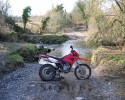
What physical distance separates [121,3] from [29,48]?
26.0ft

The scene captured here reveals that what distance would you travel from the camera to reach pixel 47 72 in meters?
12.3

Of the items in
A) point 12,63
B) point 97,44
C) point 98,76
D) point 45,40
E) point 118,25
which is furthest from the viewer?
point 45,40

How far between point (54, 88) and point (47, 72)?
164 cm

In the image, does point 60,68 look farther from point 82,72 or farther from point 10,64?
point 10,64

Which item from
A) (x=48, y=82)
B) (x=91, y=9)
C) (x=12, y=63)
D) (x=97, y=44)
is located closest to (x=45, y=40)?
(x=97, y=44)

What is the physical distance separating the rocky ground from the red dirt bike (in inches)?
11.3

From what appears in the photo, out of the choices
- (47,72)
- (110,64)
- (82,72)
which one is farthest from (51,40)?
(47,72)

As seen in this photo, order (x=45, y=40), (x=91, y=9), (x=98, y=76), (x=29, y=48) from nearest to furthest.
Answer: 1. (x=98, y=76)
2. (x=91, y=9)
3. (x=29, y=48)
4. (x=45, y=40)

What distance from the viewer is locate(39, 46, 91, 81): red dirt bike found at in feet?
40.1

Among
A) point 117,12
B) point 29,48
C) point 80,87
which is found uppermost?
point 117,12

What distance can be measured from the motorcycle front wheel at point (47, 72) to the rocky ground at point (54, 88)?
249 mm

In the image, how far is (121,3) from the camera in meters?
18.9

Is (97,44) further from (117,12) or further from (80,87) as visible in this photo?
(80,87)

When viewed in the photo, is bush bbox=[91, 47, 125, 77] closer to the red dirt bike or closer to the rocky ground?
the rocky ground
